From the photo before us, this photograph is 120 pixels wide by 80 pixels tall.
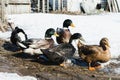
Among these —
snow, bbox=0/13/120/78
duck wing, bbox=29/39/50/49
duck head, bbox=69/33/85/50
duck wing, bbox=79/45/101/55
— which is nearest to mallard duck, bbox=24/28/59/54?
duck wing, bbox=29/39/50/49

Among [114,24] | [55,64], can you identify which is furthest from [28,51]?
[114,24]

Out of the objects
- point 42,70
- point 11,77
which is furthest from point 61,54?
point 11,77

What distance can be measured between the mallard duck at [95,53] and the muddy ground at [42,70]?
28cm

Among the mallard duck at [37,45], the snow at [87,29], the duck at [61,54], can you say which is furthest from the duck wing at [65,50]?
the snow at [87,29]

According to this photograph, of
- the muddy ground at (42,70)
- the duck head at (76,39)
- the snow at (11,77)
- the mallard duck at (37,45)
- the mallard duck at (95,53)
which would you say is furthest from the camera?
the mallard duck at (37,45)

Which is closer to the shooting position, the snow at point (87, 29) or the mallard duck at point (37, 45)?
the mallard duck at point (37, 45)

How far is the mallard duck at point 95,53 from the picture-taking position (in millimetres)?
10617

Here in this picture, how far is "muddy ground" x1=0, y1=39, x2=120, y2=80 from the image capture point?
394 inches

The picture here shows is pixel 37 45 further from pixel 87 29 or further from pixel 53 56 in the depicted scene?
pixel 87 29

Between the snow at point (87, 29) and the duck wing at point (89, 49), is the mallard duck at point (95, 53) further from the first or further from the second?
the snow at point (87, 29)

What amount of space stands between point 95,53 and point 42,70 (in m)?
1.34

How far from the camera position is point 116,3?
28.4 m

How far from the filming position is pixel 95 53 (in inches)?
418

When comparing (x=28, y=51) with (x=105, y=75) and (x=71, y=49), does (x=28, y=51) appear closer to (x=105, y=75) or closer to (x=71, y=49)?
(x=71, y=49)
